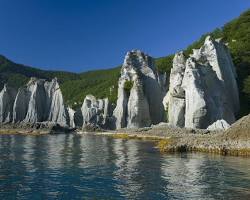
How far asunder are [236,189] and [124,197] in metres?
7.53

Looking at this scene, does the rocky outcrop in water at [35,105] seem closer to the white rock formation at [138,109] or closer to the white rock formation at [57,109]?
the white rock formation at [57,109]

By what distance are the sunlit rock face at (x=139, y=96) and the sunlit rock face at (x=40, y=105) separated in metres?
23.3


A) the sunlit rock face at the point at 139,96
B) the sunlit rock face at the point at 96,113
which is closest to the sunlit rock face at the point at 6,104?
the sunlit rock face at the point at 96,113

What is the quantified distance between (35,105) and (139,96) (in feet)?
123

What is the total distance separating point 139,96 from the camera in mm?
110000

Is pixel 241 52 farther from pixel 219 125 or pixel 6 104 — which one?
pixel 6 104

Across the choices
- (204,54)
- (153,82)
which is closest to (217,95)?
(204,54)

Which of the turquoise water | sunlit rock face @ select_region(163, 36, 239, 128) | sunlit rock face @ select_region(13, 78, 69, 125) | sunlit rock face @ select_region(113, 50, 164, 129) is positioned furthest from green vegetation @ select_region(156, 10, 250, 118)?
the turquoise water

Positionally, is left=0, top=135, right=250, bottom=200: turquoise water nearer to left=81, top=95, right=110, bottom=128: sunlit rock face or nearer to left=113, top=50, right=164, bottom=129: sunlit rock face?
left=113, top=50, right=164, bottom=129: sunlit rock face

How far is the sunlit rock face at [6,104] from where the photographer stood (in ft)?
447

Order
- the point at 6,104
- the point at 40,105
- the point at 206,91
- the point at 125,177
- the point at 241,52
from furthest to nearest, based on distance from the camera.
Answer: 1. the point at 6,104
2. the point at 40,105
3. the point at 241,52
4. the point at 206,91
5. the point at 125,177

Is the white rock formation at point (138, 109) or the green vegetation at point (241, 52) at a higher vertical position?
the green vegetation at point (241, 52)

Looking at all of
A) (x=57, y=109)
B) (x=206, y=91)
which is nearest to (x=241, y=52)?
(x=206, y=91)

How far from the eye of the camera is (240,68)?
107m
